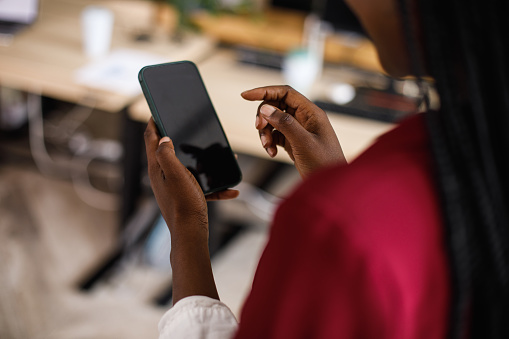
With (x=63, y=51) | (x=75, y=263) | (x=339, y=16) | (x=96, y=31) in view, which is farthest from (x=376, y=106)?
(x=75, y=263)

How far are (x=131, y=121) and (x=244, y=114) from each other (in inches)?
15.8

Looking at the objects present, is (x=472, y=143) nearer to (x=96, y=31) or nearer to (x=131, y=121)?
(x=131, y=121)

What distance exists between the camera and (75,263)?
6.08ft

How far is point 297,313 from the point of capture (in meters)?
0.36

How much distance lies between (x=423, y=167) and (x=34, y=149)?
7.48ft

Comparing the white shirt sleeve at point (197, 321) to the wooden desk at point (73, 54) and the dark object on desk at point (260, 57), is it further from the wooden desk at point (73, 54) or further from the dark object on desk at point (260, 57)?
the dark object on desk at point (260, 57)

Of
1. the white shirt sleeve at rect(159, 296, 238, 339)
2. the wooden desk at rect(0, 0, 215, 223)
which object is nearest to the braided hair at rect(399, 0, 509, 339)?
the white shirt sleeve at rect(159, 296, 238, 339)

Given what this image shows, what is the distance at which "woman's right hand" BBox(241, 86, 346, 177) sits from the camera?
2.20 feet

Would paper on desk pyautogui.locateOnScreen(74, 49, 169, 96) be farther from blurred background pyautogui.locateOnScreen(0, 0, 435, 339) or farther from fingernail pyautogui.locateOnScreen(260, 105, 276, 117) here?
fingernail pyautogui.locateOnScreen(260, 105, 276, 117)

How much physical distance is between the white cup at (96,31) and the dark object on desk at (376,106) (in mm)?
711

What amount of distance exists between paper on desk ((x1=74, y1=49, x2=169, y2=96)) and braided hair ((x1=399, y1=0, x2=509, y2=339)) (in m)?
1.25

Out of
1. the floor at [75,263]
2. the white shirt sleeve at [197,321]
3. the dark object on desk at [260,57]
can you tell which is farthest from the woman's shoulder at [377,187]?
the dark object on desk at [260,57]

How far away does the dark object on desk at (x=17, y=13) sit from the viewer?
1814 mm

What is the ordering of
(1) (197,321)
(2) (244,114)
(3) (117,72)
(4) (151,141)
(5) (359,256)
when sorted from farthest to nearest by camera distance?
(3) (117,72) < (2) (244,114) < (4) (151,141) < (1) (197,321) < (5) (359,256)
